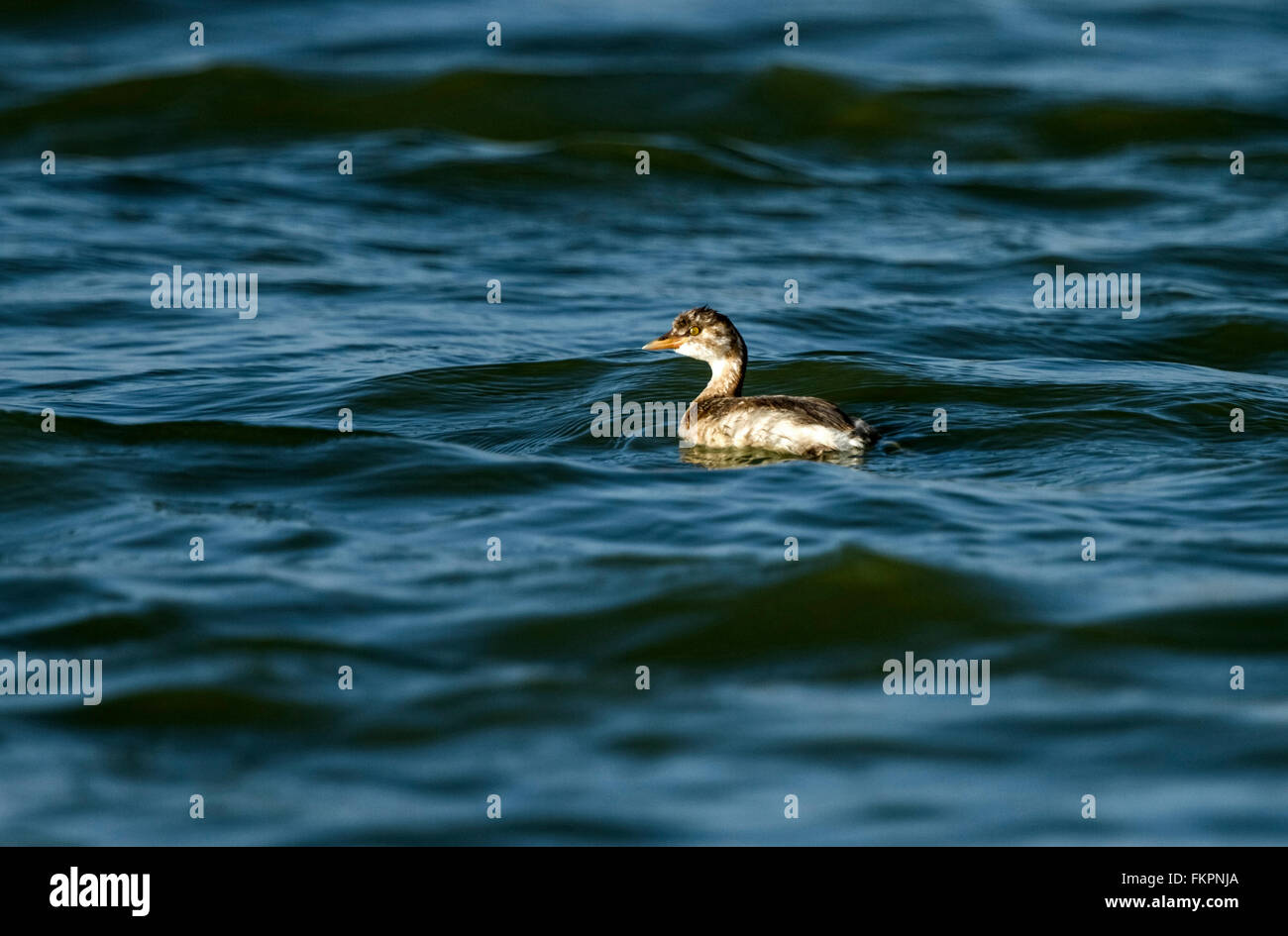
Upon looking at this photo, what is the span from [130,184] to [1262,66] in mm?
15083

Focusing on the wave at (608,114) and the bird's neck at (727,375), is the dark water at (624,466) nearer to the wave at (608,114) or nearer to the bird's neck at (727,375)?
the wave at (608,114)

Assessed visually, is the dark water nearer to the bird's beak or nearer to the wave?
the wave

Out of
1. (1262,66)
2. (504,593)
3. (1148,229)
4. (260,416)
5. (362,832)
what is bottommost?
(362,832)

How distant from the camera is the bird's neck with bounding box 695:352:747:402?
37.0 feet

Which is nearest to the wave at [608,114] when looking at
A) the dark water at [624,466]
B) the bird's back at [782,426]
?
the dark water at [624,466]

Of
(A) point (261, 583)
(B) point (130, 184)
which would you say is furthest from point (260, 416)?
(B) point (130, 184)

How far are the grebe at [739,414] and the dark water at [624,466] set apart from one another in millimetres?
226

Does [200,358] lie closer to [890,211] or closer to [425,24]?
[890,211]

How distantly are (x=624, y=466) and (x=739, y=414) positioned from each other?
30.4 inches

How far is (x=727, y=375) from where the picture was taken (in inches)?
446

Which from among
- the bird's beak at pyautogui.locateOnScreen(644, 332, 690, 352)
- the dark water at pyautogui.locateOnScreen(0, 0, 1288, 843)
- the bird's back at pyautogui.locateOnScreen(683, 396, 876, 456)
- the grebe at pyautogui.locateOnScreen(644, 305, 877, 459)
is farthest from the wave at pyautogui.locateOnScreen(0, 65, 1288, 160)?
the bird's back at pyautogui.locateOnScreen(683, 396, 876, 456)

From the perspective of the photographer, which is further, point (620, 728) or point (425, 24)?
point (425, 24)

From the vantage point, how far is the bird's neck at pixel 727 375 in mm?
11273

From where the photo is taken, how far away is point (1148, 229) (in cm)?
1794
